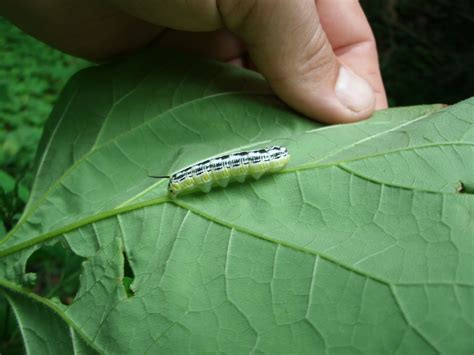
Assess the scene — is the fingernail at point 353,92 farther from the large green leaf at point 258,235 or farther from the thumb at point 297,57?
the large green leaf at point 258,235

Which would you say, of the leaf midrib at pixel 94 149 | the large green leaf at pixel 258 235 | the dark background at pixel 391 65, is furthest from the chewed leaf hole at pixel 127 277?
the dark background at pixel 391 65

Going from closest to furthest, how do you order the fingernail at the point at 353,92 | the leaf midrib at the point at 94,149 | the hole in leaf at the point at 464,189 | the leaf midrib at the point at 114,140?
the hole in leaf at the point at 464,189 → the leaf midrib at the point at 114,140 → the leaf midrib at the point at 94,149 → the fingernail at the point at 353,92

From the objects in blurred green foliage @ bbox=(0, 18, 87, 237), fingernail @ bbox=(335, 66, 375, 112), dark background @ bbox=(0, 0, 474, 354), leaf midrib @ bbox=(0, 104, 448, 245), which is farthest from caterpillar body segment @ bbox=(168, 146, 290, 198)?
dark background @ bbox=(0, 0, 474, 354)

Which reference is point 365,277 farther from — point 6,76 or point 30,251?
point 6,76

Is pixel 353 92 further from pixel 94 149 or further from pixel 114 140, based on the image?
pixel 94 149

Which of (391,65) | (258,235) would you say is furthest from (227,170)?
(391,65)

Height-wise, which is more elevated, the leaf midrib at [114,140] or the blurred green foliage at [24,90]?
the leaf midrib at [114,140]

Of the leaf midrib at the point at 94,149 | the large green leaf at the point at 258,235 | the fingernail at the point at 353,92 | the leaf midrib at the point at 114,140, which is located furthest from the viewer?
the fingernail at the point at 353,92
